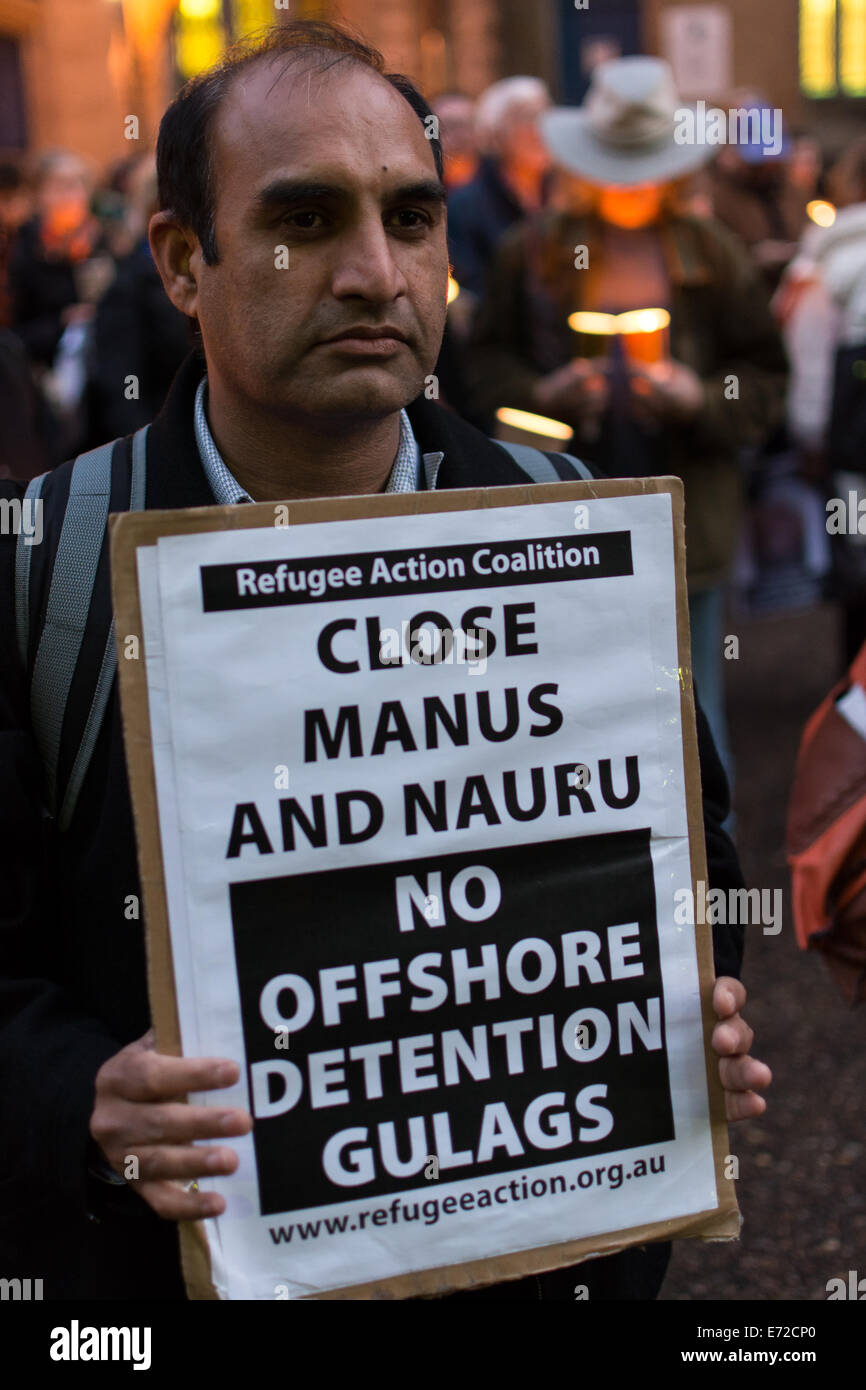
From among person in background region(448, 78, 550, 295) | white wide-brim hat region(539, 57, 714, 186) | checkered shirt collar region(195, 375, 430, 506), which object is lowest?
checkered shirt collar region(195, 375, 430, 506)

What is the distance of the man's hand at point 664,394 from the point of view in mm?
4711

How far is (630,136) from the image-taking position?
4965 millimetres

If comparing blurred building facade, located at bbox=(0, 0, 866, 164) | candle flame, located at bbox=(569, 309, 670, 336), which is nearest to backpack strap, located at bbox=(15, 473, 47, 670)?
candle flame, located at bbox=(569, 309, 670, 336)

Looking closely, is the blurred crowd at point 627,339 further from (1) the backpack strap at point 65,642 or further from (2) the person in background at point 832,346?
(1) the backpack strap at point 65,642

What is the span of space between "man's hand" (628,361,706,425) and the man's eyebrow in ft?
9.71

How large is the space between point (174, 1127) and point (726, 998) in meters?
0.60

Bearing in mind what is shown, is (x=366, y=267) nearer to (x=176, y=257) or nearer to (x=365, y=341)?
(x=365, y=341)

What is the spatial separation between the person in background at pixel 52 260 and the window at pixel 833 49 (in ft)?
49.9

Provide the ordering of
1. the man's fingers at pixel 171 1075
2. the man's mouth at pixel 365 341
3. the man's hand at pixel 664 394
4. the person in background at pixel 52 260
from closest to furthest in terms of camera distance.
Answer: the man's fingers at pixel 171 1075
the man's mouth at pixel 365 341
the man's hand at pixel 664 394
the person in background at pixel 52 260

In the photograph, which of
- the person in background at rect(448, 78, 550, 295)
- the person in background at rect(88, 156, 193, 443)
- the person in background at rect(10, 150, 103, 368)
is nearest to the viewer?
the person in background at rect(88, 156, 193, 443)

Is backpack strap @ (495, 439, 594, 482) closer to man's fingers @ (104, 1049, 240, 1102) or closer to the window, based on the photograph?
man's fingers @ (104, 1049, 240, 1102)

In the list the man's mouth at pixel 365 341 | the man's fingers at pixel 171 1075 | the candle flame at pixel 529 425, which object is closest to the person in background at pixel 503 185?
the candle flame at pixel 529 425

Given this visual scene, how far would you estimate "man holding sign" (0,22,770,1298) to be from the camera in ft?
5.61
